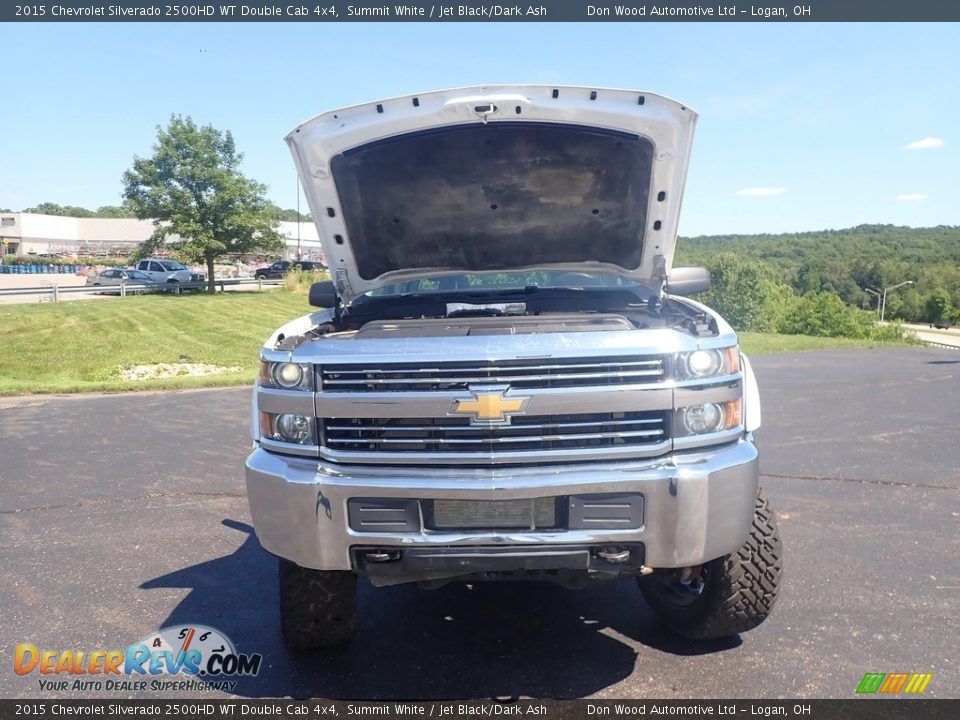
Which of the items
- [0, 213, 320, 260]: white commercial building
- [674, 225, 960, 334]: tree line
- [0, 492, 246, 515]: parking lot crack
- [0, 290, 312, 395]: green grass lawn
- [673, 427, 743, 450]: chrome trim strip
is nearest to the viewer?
[673, 427, 743, 450]: chrome trim strip

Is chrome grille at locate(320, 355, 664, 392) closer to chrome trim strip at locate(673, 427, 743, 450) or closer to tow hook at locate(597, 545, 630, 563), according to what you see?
chrome trim strip at locate(673, 427, 743, 450)

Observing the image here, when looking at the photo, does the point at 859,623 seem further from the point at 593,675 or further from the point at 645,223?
the point at 645,223

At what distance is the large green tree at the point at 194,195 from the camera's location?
3228cm

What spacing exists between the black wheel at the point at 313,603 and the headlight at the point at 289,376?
2.53 ft

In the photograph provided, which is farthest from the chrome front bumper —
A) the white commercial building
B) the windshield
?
the white commercial building

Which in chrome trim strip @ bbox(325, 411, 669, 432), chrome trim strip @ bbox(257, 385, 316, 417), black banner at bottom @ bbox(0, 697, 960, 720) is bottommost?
black banner at bottom @ bbox(0, 697, 960, 720)

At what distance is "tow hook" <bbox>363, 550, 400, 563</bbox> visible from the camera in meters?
2.61

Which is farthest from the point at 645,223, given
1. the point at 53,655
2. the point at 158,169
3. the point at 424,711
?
the point at 158,169

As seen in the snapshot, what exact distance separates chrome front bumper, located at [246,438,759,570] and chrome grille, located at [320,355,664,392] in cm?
31

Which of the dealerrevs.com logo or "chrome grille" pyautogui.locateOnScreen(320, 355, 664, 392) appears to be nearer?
"chrome grille" pyautogui.locateOnScreen(320, 355, 664, 392)

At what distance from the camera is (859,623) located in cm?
328

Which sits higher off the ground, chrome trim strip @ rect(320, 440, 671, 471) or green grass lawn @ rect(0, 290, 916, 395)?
chrome trim strip @ rect(320, 440, 671, 471)

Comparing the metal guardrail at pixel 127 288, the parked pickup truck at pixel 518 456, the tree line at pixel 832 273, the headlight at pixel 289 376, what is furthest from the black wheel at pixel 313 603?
the tree line at pixel 832 273

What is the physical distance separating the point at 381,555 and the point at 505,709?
76cm
